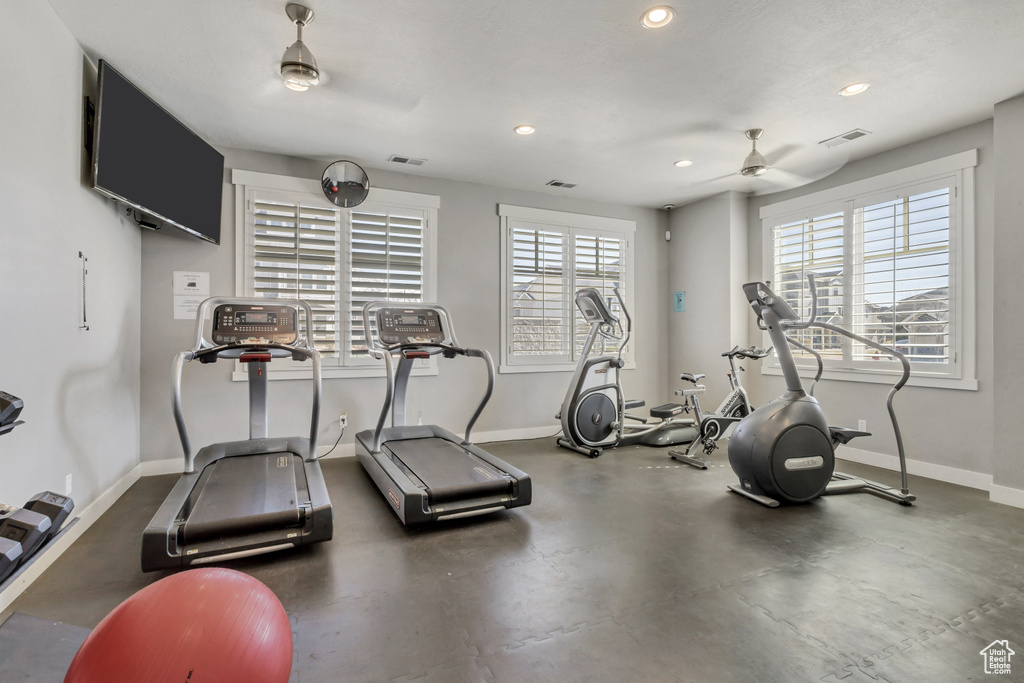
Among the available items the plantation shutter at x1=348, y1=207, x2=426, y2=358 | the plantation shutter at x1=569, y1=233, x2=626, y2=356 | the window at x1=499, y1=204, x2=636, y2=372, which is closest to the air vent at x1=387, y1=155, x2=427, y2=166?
the plantation shutter at x1=348, y1=207, x2=426, y2=358

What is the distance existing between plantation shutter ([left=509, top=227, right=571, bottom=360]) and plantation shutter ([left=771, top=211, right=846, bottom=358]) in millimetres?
A: 2273

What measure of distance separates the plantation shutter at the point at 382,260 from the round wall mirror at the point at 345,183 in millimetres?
154

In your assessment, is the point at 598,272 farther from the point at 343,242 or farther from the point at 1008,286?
the point at 1008,286

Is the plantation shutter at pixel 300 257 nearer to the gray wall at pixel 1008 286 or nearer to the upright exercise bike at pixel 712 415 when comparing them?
the upright exercise bike at pixel 712 415

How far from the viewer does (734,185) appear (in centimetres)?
516

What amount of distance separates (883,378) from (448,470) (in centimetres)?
382

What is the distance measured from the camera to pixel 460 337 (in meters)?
4.99

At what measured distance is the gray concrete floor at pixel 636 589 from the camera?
1.71m

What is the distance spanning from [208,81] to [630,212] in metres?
4.50

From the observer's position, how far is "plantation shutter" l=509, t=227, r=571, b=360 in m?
5.29

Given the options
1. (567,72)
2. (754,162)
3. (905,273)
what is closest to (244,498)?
(567,72)

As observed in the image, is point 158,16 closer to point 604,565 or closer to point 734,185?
point 604,565

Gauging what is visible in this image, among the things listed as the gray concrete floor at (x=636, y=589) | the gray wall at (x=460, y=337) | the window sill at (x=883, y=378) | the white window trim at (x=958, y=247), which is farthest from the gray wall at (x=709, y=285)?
the gray concrete floor at (x=636, y=589)

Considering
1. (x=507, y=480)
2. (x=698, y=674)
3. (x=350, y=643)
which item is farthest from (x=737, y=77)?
(x=350, y=643)
